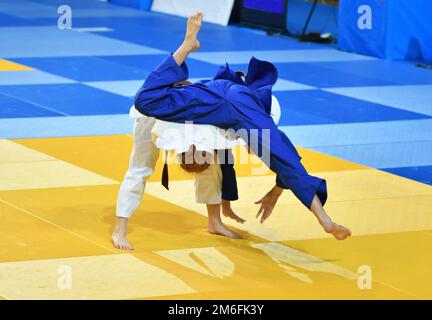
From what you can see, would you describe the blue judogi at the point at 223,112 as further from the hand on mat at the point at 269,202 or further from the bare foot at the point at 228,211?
the bare foot at the point at 228,211

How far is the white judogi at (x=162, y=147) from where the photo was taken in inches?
266

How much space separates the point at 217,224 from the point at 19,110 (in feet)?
16.3

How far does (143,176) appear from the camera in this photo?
7129mm

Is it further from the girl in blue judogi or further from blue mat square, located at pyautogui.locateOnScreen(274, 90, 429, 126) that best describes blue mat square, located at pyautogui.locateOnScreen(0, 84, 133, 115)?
the girl in blue judogi

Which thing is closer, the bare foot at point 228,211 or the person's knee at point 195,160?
the person's knee at point 195,160

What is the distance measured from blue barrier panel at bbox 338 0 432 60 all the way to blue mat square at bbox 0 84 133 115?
470 cm

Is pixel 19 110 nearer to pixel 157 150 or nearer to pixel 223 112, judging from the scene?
pixel 157 150

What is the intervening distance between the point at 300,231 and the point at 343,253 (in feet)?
1.85

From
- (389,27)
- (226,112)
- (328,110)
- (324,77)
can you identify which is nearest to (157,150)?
(226,112)

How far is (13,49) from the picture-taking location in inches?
619

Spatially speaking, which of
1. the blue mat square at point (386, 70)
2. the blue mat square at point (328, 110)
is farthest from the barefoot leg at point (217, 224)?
the blue mat square at point (386, 70)

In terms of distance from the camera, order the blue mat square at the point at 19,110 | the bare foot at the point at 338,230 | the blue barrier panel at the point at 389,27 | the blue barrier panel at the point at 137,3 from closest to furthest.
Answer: the bare foot at the point at 338,230, the blue mat square at the point at 19,110, the blue barrier panel at the point at 389,27, the blue barrier panel at the point at 137,3

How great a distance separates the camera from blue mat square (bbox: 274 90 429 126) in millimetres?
11812

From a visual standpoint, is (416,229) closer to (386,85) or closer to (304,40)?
(386,85)
